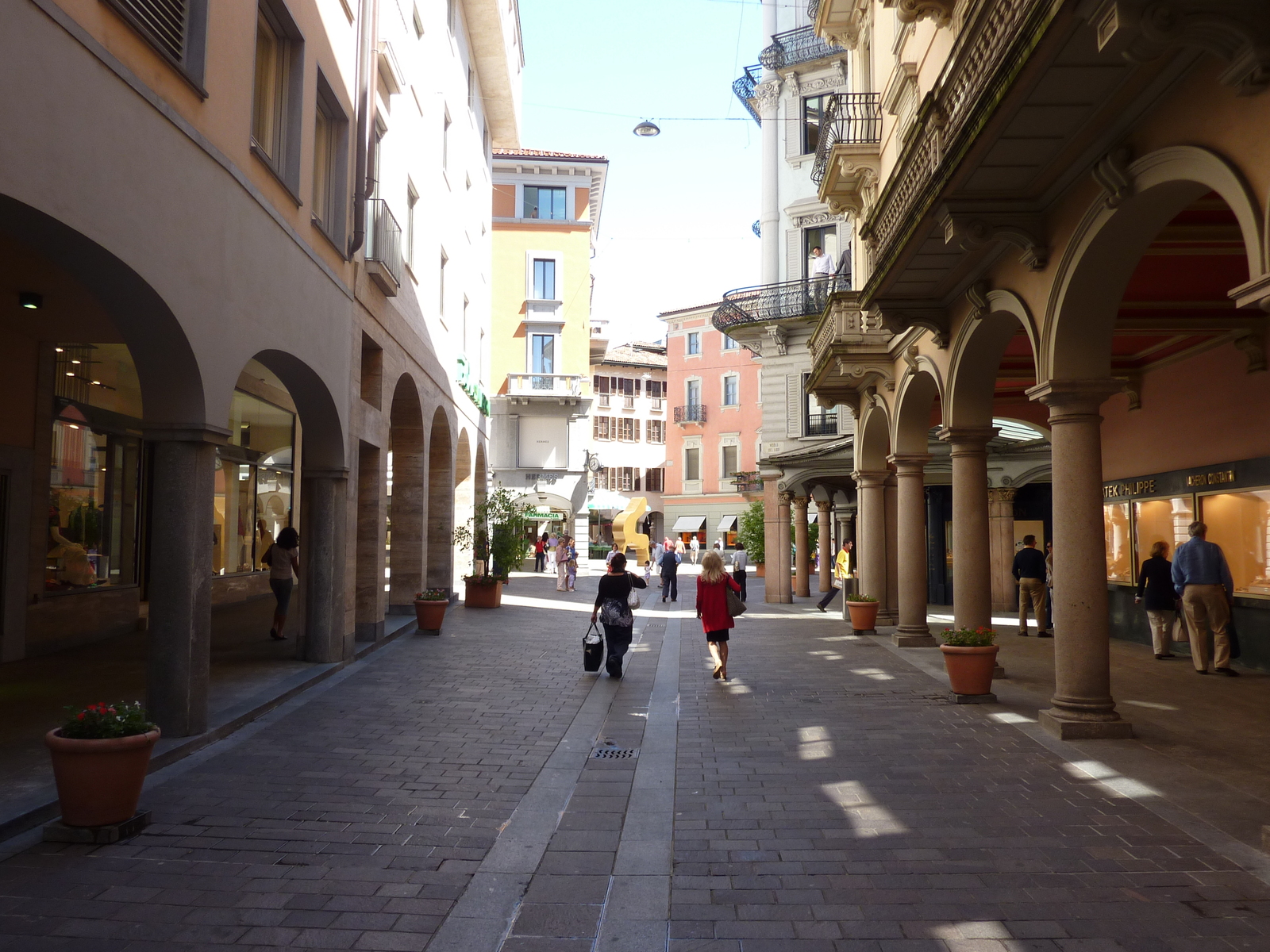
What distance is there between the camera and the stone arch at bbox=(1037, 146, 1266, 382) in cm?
619

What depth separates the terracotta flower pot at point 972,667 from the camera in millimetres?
10328

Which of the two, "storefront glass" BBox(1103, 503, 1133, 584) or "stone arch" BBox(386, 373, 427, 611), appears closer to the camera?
"storefront glass" BBox(1103, 503, 1133, 584)

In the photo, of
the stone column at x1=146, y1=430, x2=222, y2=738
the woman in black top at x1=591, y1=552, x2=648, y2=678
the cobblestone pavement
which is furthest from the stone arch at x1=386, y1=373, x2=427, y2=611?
the stone column at x1=146, y1=430, x2=222, y2=738

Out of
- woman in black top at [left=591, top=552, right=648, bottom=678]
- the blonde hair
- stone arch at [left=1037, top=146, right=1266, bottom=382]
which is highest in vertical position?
stone arch at [left=1037, top=146, right=1266, bottom=382]

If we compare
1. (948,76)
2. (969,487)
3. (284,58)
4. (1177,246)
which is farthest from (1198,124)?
(284,58)

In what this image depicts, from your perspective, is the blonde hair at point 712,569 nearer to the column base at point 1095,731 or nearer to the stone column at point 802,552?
the column base at point 1095,731

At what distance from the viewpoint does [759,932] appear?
451cm

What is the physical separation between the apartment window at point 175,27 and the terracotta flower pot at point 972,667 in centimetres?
867

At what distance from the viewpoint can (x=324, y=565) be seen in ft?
40.9

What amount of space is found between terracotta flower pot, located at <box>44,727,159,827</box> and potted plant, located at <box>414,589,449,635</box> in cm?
1065

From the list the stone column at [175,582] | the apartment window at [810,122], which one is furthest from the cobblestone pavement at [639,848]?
the apartment window at [810,122]

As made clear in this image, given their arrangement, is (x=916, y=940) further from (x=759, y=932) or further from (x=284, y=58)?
Result: (x=284, y=58)

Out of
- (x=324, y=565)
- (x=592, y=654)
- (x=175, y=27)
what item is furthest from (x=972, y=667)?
(x=175, y=27)

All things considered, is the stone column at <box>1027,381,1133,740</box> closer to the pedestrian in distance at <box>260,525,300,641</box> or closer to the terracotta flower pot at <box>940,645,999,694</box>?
the terracotta flower pot at <box>940,645,999,694</box>
